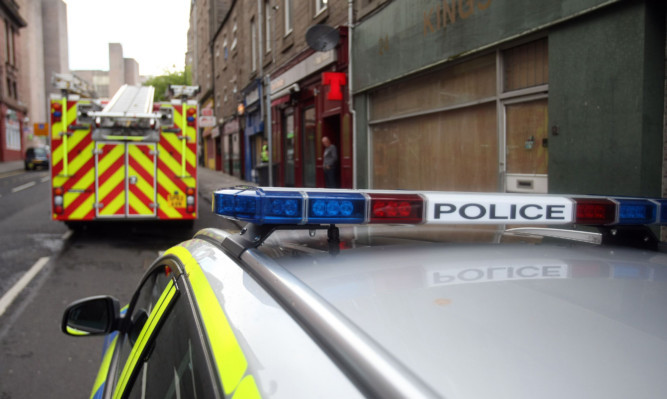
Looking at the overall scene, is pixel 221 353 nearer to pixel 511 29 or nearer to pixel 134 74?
pixel 511 29

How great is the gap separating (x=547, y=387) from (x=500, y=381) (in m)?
0.07

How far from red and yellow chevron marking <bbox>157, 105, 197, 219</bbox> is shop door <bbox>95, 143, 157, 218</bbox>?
160mm

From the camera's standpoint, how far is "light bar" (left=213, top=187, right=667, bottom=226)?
4.27ft

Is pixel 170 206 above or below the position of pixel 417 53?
below

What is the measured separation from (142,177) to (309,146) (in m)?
7.24

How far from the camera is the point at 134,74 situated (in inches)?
3996

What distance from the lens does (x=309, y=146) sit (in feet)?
53.3

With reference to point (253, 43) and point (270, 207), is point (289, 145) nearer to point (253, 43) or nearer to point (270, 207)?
point (253, 43)

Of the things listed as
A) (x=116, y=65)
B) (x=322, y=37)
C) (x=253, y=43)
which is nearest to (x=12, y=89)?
(x=253, y=43)

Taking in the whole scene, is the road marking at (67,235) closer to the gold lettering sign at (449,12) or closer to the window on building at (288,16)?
the gold lettering sign at (449,12)

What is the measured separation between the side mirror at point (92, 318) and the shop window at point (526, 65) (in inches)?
256

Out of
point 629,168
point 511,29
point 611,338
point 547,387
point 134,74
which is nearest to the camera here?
point 547,387

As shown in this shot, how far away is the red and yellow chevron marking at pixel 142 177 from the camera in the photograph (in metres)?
9.66

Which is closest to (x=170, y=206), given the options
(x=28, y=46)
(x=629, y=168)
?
(x=629, y=168)
